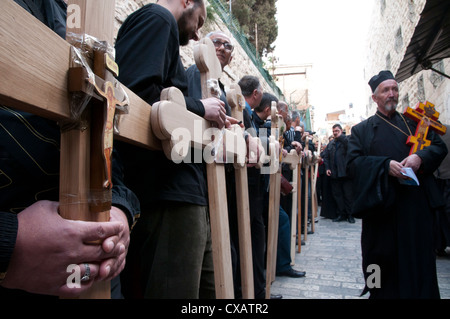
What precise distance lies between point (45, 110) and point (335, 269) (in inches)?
160

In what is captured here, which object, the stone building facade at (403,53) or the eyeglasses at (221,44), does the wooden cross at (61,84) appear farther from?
the stone building facade at (403,53)

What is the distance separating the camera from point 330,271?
3869mm

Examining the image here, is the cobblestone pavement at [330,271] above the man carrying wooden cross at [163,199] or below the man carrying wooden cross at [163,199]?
below

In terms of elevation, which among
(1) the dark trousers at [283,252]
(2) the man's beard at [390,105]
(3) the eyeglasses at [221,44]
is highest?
(3) the eyeglasses at [221,44]

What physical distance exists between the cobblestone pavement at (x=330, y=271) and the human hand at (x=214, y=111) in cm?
239

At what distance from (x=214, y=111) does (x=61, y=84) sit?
0.82 meters

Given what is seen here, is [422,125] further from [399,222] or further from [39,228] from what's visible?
[39,228]

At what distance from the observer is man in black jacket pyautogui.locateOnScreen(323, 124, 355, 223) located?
→ 24.8ft

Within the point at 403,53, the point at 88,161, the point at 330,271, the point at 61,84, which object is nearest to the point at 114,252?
the point at 88,161

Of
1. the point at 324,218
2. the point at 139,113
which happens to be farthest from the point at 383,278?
the point at 324,218

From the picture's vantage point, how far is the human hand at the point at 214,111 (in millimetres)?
1392

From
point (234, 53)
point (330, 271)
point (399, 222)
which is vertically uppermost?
point (234, 53)

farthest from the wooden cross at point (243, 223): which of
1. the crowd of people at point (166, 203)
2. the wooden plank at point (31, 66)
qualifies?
the wooden plank at point (31, 66)

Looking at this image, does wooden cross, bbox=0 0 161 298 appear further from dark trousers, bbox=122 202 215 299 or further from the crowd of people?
dark trousers, bbox=122 202 215 299
